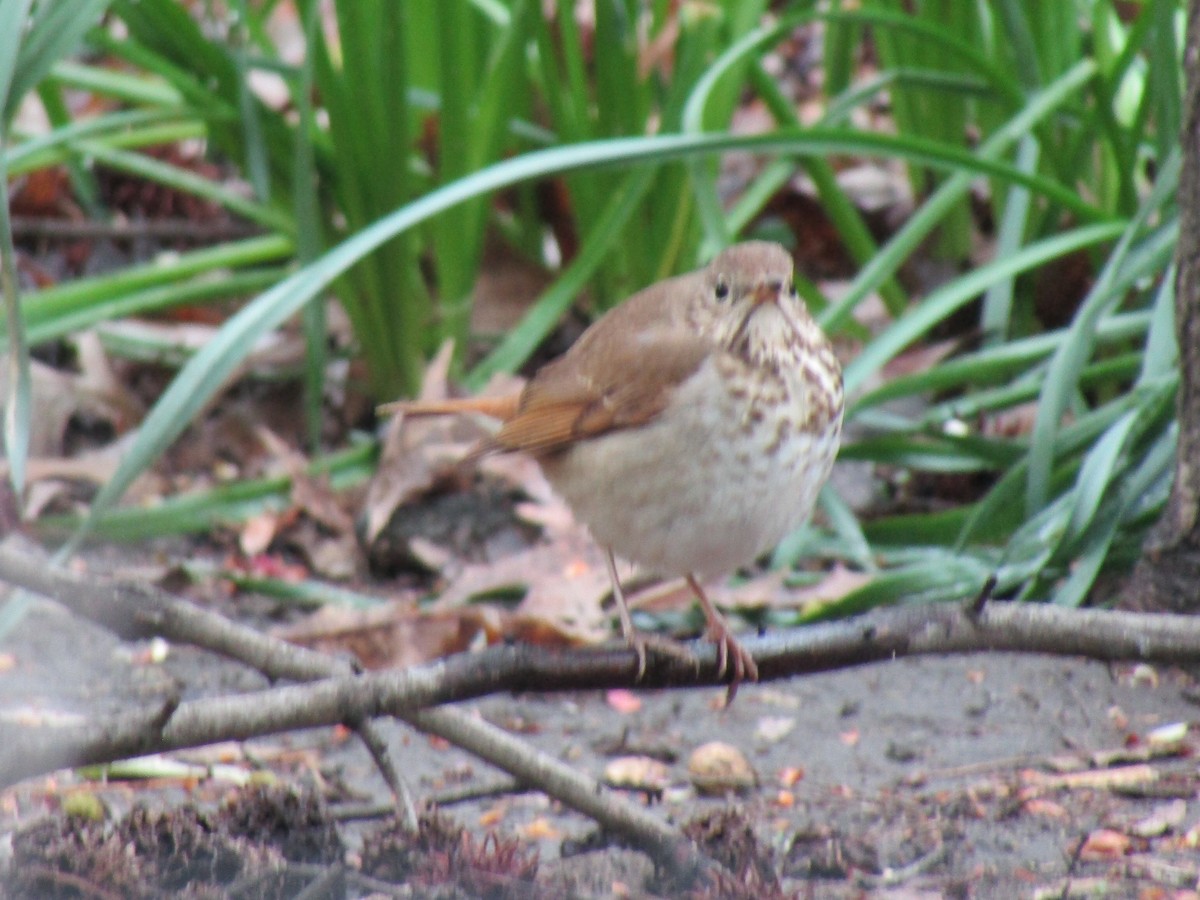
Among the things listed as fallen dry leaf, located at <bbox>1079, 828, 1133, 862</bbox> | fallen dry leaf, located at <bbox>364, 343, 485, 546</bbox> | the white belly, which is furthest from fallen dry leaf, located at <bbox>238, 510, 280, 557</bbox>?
fallen dry leaf, located at <bbox>1079, 828, 1133, 862</bbox>

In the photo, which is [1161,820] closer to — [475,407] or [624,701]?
[624,701]

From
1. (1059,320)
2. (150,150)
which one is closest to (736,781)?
(1059,320)

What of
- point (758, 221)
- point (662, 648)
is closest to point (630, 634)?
point (662, 648)

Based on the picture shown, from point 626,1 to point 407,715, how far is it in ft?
7.77

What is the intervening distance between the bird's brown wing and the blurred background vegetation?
0.45m

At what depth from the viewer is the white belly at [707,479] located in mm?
2295

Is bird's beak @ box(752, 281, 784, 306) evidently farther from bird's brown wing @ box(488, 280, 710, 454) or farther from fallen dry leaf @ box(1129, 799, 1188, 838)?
fallen dry leaf @ box(1129, 799, 1188, 838)

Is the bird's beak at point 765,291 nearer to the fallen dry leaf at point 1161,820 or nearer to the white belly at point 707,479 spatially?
the white belly at point 707,479

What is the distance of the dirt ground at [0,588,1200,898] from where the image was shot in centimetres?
209

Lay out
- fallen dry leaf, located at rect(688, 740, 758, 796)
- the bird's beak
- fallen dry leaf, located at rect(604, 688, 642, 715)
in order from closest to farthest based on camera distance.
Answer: the bird's beak
fallen dry leaf, located at rect(688, 740, 758, 796)
fallen dry leaf, located at rect(604, 688, 642, 715)

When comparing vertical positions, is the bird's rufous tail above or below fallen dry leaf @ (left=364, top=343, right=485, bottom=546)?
above

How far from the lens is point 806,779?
8.72 feet

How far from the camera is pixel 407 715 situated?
192 cm

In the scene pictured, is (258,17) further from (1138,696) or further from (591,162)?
(1138,696)
